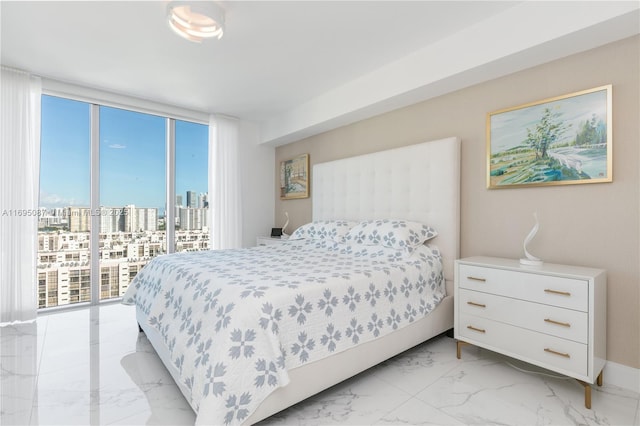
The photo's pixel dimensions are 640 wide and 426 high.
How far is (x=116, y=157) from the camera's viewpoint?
3732 mm

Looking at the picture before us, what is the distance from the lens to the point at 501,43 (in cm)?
212

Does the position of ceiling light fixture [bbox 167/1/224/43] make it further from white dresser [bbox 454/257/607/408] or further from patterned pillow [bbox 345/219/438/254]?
white dresser [bbox 454/257/607/408]

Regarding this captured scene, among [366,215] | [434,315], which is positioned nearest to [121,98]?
[366,215]

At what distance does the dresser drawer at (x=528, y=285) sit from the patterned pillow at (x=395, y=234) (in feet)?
1.40

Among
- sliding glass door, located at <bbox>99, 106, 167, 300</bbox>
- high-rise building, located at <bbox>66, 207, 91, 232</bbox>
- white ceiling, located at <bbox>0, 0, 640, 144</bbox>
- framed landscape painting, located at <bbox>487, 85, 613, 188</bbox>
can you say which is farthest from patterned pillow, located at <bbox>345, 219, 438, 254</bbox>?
high-rise building, located at <bbox>66, 207, 91, 232</bbox>

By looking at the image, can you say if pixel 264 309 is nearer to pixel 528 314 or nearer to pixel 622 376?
pixel 528 314

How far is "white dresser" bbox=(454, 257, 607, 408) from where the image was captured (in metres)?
1.67

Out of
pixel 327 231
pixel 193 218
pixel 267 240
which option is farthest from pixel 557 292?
pixel 193 218

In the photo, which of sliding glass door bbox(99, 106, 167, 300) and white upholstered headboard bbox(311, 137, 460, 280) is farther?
sliding glass door bbox(99, 106, 167, 300)

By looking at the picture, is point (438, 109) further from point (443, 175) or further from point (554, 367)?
point (554, 367)

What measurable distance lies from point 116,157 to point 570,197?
4.54 meters

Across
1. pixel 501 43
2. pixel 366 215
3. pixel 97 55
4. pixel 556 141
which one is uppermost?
pixel 97 55

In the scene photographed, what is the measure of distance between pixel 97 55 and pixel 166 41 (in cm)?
73

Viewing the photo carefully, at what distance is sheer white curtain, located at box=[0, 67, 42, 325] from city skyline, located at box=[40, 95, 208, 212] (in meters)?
0.30
